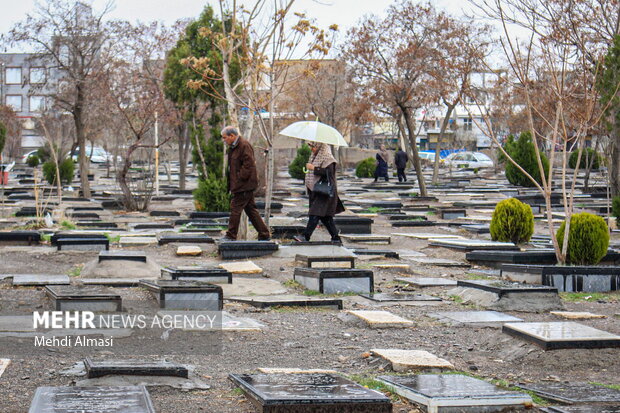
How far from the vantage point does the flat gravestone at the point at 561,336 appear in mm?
5754

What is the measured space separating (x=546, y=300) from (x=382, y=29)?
69.6 ft

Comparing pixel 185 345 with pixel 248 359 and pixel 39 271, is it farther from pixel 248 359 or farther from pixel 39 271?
pixel 39 271

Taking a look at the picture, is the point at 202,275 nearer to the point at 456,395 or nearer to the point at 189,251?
the point at 189,251

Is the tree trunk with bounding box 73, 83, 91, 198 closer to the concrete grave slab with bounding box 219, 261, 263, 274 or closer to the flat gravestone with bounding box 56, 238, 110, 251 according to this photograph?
the flat gravestone with bounding box 56, 238, 110, 251

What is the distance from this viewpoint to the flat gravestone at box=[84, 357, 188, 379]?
4711 mm

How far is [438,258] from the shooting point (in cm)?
1225

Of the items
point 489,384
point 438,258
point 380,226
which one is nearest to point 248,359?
point 489,384

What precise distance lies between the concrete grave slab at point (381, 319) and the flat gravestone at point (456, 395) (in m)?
2.01

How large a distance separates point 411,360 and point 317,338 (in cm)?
116

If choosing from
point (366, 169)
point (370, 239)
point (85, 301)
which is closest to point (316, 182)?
point (370, 239)

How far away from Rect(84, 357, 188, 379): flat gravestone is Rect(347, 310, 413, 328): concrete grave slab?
7.45 ft

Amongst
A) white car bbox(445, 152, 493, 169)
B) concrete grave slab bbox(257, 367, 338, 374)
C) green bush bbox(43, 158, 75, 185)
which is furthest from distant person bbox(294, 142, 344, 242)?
white car bbox(445, 152, 493, 169)

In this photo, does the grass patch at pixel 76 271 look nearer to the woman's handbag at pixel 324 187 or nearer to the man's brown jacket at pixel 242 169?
the man's brown jacket at pixel 242 169

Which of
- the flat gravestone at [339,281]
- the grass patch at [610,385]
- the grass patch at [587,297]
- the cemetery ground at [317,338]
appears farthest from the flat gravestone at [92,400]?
the grass patch at [587,297]
